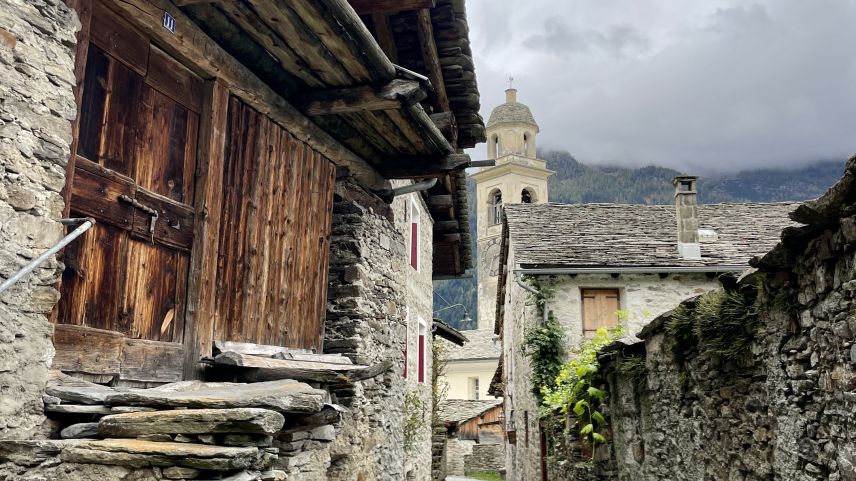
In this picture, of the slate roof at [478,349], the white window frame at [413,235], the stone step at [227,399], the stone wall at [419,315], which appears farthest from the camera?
the slate roof at [478,349]

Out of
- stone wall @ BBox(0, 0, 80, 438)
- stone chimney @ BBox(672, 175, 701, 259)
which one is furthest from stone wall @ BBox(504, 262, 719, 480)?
stone wall @ BBox(0, 0, 80, 438)

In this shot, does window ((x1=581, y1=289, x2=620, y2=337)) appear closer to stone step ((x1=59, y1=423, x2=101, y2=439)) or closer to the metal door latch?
the metal door latch

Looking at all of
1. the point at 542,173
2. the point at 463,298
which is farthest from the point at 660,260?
the point at 463,298

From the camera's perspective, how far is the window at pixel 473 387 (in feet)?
128

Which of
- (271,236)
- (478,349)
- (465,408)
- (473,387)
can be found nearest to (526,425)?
(271,236)

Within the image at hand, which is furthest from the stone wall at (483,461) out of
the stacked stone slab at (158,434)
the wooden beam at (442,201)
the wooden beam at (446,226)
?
the stacked stone slab at (158,434)

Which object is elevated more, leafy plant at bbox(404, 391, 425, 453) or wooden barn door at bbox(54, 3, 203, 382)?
wooden barn door at bbox(54, 3, 203, 382)

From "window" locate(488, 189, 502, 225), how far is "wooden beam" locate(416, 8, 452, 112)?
1472 inches

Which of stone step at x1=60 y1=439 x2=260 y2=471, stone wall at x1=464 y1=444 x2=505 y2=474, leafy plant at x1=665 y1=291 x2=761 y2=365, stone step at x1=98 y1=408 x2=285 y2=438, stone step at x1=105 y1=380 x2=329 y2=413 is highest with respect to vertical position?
leafy plant at x1=665 y1=291 x2=761 y2=365

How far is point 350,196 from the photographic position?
6.64m

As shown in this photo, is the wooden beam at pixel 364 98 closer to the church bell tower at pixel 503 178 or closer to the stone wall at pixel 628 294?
the stone wall at pixel 628 294

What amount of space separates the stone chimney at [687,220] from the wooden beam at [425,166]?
9394mm

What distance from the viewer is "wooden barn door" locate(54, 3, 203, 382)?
12.1 feet

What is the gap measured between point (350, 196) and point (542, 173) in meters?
37.3
